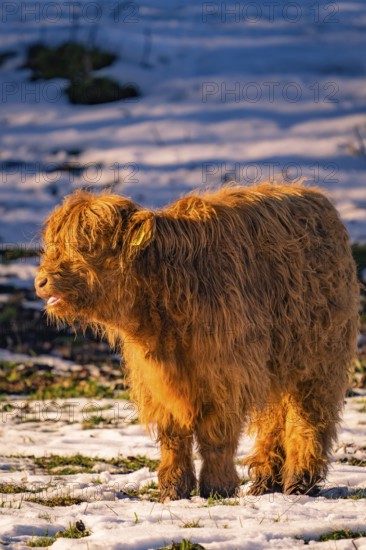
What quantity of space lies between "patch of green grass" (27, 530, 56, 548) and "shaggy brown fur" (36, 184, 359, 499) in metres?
1.41

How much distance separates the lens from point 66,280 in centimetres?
614

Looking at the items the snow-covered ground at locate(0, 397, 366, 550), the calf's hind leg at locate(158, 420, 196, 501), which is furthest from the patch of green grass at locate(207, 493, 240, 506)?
the calf's hind leg at locate(158, 420, 196, 501)

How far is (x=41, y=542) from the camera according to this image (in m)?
5.12

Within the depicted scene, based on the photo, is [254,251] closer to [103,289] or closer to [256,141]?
[103,289]

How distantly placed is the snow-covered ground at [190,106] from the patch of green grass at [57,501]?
12183 millimetres

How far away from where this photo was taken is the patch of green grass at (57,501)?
21.2ft

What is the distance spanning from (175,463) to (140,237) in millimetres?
1480

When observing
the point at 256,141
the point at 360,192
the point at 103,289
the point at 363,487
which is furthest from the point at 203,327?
the point at 256,141

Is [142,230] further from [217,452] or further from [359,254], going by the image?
[359,254]

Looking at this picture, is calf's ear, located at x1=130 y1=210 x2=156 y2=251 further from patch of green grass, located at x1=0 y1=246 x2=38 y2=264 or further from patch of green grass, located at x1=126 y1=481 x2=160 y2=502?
patch of green grass, located at x1=0 y1=246 x2=38 y2=264

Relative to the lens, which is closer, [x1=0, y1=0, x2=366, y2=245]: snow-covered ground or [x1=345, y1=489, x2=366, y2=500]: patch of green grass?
[x1=345, y1=489, x2=366, y2=500]: patch of green grass

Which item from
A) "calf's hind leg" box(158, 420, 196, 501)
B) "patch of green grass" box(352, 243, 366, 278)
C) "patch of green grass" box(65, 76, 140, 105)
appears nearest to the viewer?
"calf's hind leg" box(158, 420, 196, 501)

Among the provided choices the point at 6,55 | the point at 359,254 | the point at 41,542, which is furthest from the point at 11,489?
the point at 6,55

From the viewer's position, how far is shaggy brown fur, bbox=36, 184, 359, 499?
6207mm
